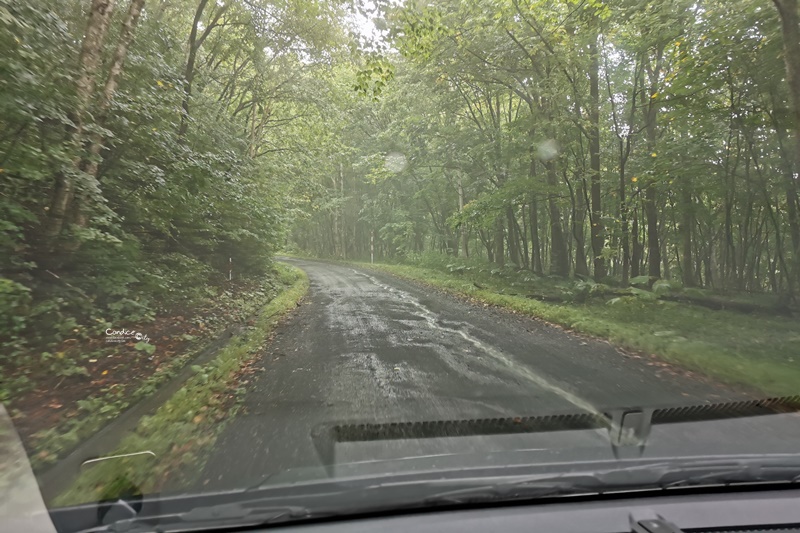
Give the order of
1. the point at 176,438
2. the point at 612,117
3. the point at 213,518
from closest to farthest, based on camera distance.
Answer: the point at 213,518 → the point at 176,438 → the point at 612,117

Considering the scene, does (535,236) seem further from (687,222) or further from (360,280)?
(360,280)

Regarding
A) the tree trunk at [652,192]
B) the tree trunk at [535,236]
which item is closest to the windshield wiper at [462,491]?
the tree trunk at [652,192]

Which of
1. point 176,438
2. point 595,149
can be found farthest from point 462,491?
point 595,149

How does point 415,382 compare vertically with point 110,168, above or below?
below

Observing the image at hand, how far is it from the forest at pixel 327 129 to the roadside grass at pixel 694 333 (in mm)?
2561

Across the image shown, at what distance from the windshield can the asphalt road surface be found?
0.18 ft

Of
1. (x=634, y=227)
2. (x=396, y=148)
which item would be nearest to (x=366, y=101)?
(x=396, y=148)

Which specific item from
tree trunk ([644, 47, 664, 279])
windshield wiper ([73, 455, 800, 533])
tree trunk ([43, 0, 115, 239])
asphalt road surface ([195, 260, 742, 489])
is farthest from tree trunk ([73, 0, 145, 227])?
tree trunk ([644, 47, 664, 279])

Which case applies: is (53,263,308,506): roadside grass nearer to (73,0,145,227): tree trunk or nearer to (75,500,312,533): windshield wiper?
(75,500,312,533): windshield wiper

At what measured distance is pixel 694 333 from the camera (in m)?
9.28

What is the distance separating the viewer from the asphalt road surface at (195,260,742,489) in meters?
4.06

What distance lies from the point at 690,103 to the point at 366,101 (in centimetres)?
1677

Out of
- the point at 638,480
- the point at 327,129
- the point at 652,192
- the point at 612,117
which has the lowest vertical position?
the point at 638,480

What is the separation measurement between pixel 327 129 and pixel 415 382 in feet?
53.6
